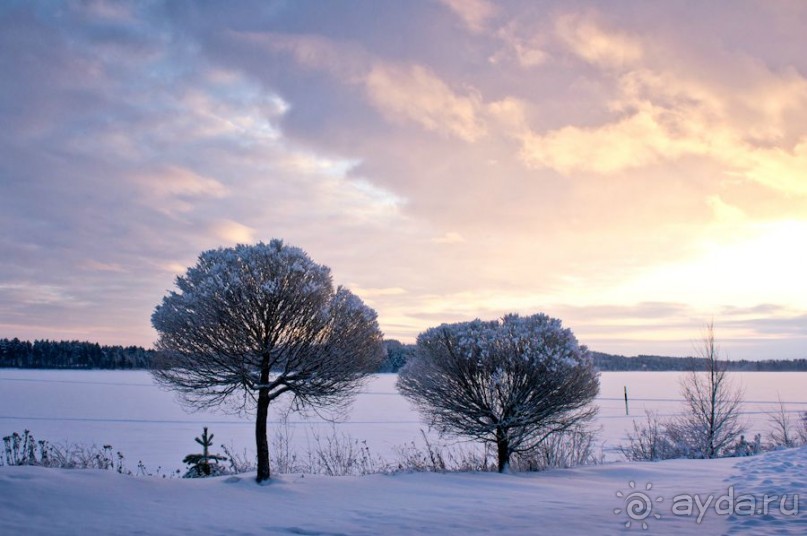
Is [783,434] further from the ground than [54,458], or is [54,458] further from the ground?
[54,458]

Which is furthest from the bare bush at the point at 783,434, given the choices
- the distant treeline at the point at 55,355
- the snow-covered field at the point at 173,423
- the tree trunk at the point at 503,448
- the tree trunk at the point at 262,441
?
the distant treeline at the point at 55,355

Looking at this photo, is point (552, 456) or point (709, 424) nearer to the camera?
point (552, 456)

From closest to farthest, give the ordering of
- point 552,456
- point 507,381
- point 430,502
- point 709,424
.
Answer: point 430,502 < point 507,381 < point 552,456 < point 709,424

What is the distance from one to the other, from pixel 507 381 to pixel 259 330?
677 centimetres

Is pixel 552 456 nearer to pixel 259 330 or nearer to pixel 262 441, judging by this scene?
pixel 262 441

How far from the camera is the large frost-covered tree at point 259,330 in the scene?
1148cm

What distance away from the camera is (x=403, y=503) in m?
9.71

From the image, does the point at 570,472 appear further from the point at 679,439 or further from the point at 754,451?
the point at 679,439

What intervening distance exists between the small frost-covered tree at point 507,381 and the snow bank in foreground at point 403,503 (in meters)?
1.85

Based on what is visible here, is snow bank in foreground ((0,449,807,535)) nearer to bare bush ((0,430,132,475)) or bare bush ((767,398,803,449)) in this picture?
bare bush ((0,430,132,475))

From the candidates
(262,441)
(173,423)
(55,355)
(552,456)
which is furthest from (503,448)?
(55,355)

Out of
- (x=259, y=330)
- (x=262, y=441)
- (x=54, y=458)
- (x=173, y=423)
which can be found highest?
(x=259, y=330)

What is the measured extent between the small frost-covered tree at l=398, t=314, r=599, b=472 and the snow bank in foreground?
1.85 m

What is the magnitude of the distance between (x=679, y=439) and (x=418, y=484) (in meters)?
16.6
